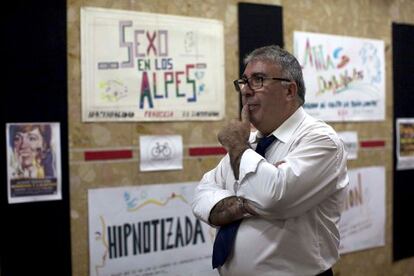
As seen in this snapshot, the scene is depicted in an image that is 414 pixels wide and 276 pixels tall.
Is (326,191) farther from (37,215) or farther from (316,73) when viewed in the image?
(316,73)

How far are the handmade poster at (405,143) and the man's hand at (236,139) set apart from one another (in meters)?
2.73

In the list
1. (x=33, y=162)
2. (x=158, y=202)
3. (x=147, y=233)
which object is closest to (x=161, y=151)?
(x=158, y=202)

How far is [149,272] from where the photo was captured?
3059 mm

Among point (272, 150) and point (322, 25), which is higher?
point (322, 25)

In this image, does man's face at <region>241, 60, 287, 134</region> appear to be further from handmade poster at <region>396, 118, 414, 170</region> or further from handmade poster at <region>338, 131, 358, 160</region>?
handmade poster at <region>396, 118, 414, 170</region>

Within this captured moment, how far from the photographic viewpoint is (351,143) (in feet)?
12.9

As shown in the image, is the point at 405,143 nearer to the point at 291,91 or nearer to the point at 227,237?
the point at 291,91

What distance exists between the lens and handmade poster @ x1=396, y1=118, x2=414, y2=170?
4234 mm

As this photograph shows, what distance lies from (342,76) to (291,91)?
84.1 inches

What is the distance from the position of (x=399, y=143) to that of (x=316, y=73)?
1.04 meters

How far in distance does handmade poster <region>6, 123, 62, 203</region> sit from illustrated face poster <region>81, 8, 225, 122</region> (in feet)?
0.80

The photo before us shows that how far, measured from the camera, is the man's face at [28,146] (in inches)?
104

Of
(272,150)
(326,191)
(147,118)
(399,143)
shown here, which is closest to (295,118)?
(272,150)

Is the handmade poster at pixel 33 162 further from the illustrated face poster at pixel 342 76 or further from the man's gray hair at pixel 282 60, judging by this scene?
the illustrated face poster at pixel 342 76
